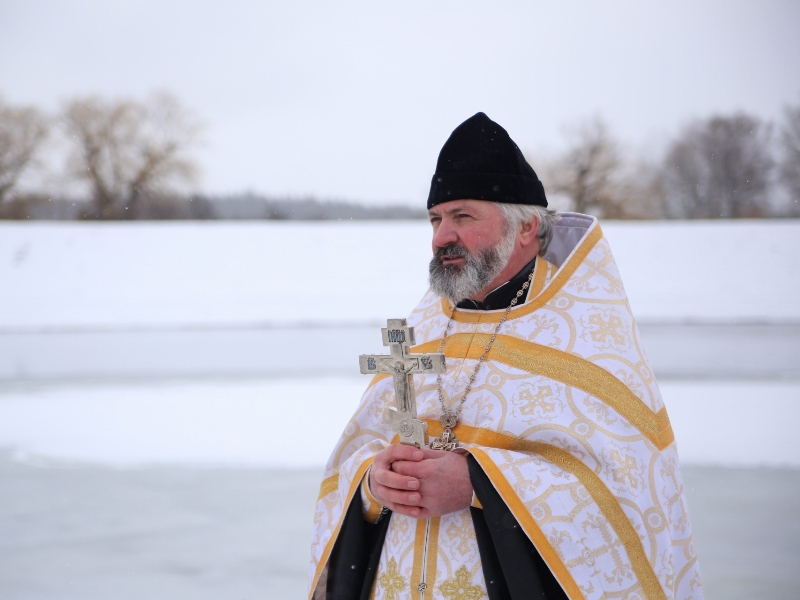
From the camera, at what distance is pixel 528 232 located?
5.83 feet

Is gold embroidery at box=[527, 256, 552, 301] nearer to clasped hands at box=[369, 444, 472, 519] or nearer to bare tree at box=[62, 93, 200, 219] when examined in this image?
clasped hands at box=[369, 444, 472, 519]

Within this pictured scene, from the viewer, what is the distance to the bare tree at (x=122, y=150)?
46.1ft

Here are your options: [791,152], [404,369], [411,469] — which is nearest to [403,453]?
[411,469]

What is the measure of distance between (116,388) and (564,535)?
260 inches

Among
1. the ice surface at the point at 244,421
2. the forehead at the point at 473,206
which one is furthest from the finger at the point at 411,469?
the ice surface at the point at 244,421

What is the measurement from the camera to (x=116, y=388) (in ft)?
24.0

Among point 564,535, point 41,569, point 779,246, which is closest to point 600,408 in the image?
point 564,535

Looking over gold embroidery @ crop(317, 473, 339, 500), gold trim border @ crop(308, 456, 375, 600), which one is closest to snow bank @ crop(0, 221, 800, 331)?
gold embroidery @ crop(317, 473, 339, 500)

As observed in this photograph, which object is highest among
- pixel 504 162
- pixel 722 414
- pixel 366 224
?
pixel 366 224

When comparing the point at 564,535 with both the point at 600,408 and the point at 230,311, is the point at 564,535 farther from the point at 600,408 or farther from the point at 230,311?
the point at 230,311

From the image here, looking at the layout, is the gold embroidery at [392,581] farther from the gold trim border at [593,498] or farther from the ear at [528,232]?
the ear at [528,232]

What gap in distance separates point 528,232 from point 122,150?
1386 centimetres

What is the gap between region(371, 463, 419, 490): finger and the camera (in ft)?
4.78

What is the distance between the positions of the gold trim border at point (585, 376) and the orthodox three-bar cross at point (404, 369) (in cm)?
22
